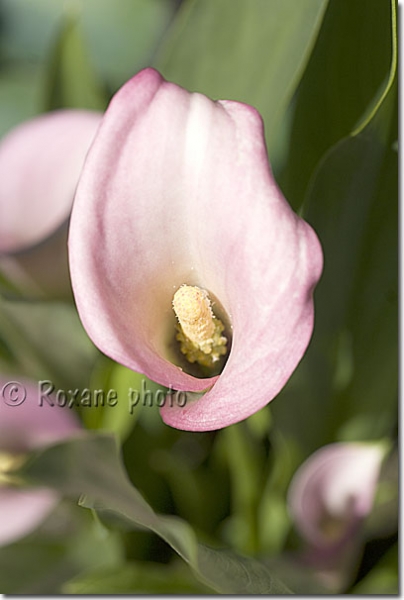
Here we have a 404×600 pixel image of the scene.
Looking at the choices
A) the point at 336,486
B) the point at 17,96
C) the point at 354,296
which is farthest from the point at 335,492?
the point at 17,96

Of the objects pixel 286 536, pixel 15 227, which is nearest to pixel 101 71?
pixel 15 227

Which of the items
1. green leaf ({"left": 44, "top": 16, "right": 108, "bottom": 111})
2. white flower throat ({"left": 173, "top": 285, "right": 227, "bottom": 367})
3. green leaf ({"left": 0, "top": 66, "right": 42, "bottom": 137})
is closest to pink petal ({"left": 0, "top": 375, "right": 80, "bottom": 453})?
white flower throat ({"left": 173, "top": 285, "right": 227, "bottom": 367})

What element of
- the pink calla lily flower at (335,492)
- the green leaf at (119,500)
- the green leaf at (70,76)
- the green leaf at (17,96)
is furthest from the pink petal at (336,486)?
the green leaf at (17,96)

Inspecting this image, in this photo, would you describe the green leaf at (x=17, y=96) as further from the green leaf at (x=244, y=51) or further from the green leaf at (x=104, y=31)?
the green leaf at (x=244, y=51)

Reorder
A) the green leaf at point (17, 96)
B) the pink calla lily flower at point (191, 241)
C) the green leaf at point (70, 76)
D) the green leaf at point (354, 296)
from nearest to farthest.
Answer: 1. the pink calla lily flower at point (191, 241)
2. the green leaf at point (354, 296)
3. the green leaf at point (70, 76)
4. the green leaf at point (17, 96)

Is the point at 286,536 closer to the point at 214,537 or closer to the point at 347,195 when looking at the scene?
the point at 214,537

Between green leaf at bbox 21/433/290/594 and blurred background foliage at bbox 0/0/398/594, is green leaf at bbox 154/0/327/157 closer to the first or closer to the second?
blurred background foliage at bbox 0/0/398/594
